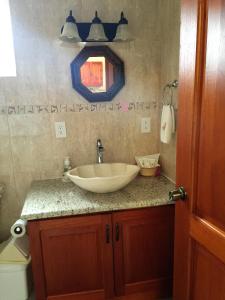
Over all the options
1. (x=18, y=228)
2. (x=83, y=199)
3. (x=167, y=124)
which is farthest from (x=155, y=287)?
(x=167, y=124)

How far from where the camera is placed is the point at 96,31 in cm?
172

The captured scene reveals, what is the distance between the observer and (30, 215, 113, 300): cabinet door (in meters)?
1.46

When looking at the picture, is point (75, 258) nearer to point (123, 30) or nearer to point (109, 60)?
point (109, 60)

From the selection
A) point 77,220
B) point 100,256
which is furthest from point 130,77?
point 100,256

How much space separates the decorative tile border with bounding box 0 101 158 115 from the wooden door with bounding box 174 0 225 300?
2.73 ft

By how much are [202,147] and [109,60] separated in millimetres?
1125

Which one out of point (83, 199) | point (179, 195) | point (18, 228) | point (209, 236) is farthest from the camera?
point (83, 199)

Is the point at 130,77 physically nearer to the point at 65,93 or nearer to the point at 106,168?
the point at 65,93

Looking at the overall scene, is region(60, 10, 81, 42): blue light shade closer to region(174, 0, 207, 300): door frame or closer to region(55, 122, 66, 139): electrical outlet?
region(55, 122, 66, 139): electrical outlet

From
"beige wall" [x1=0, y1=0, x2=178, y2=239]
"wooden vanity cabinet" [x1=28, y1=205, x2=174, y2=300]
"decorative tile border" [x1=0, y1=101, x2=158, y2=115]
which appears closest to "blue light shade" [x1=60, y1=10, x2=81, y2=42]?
"beige wall" [x1=0, y1=0, x2=178, y2=239]

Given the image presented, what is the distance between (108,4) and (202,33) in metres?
1.09

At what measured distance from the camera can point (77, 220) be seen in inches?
57.2

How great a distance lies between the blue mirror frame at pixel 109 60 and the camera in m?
1.80

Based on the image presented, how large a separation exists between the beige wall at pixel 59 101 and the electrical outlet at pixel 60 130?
31 mm
